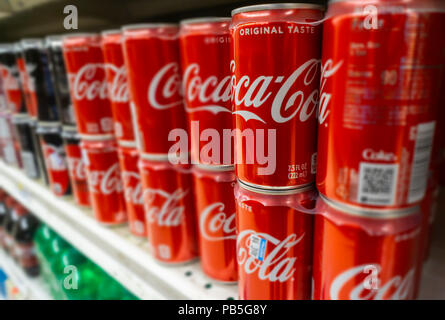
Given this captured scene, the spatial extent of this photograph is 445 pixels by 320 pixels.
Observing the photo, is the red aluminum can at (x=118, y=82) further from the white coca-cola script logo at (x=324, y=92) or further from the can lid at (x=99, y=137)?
the white coca-cola script logo at (x=324, y=92)

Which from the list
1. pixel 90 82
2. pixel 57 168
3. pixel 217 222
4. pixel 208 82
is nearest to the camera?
pixel 208 82

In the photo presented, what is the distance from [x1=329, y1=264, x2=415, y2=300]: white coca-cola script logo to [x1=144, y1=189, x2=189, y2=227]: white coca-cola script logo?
449mm

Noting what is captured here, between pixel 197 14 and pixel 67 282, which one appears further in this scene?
pixel 67 282

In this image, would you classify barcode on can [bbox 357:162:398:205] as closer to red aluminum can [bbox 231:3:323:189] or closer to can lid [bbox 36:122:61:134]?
red aluminum can [bbox 231:3:323:189]

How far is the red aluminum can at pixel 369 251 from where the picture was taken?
466 mm

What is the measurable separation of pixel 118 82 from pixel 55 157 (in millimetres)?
605

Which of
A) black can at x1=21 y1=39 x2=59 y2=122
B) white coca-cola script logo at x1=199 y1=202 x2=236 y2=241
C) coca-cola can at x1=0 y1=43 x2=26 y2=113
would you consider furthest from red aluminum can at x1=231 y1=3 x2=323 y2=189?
coca-cola can at x1=0 y1=43 x2=26 y2=113

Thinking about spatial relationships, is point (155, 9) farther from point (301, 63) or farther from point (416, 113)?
point (416, 113)

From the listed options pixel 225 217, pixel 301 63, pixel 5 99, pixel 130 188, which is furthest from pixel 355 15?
pixel 5 99

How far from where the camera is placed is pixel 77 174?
123cm

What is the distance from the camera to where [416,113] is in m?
0.41

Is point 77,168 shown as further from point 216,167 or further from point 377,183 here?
point 377,183

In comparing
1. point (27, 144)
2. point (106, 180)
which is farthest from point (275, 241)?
point (27, 144)

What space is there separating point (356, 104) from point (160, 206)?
58 cm
